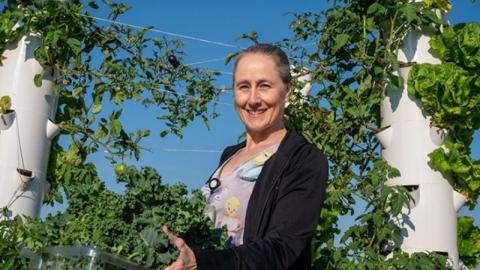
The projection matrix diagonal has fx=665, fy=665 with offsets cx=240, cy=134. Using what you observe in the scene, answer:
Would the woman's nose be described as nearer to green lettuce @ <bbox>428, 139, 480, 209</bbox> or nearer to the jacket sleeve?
the jacket sleeve

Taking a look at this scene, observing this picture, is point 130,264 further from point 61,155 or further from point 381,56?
point 381,56

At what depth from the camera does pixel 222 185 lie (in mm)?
1467

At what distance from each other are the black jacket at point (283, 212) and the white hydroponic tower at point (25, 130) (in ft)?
4.03

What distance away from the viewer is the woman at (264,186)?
1.14m

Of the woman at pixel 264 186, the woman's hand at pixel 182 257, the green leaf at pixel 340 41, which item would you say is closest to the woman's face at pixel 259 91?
the woman at pixel 264 186

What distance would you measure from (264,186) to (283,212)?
90 mm

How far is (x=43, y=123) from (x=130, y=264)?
1.47 metres

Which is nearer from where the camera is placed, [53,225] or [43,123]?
[53,225]

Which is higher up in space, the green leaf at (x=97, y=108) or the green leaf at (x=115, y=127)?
the green leaf at (x=97, y=108)

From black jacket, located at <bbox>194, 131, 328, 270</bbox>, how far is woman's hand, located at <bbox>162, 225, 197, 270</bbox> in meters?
0.04

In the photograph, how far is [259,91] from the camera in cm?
142

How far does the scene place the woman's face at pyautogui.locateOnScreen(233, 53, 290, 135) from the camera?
1396 mm

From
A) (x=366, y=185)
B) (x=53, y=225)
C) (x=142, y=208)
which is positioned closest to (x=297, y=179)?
(x=142, y=208)

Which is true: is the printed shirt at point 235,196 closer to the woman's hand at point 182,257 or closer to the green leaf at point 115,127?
the woman's hand at point 182,257
